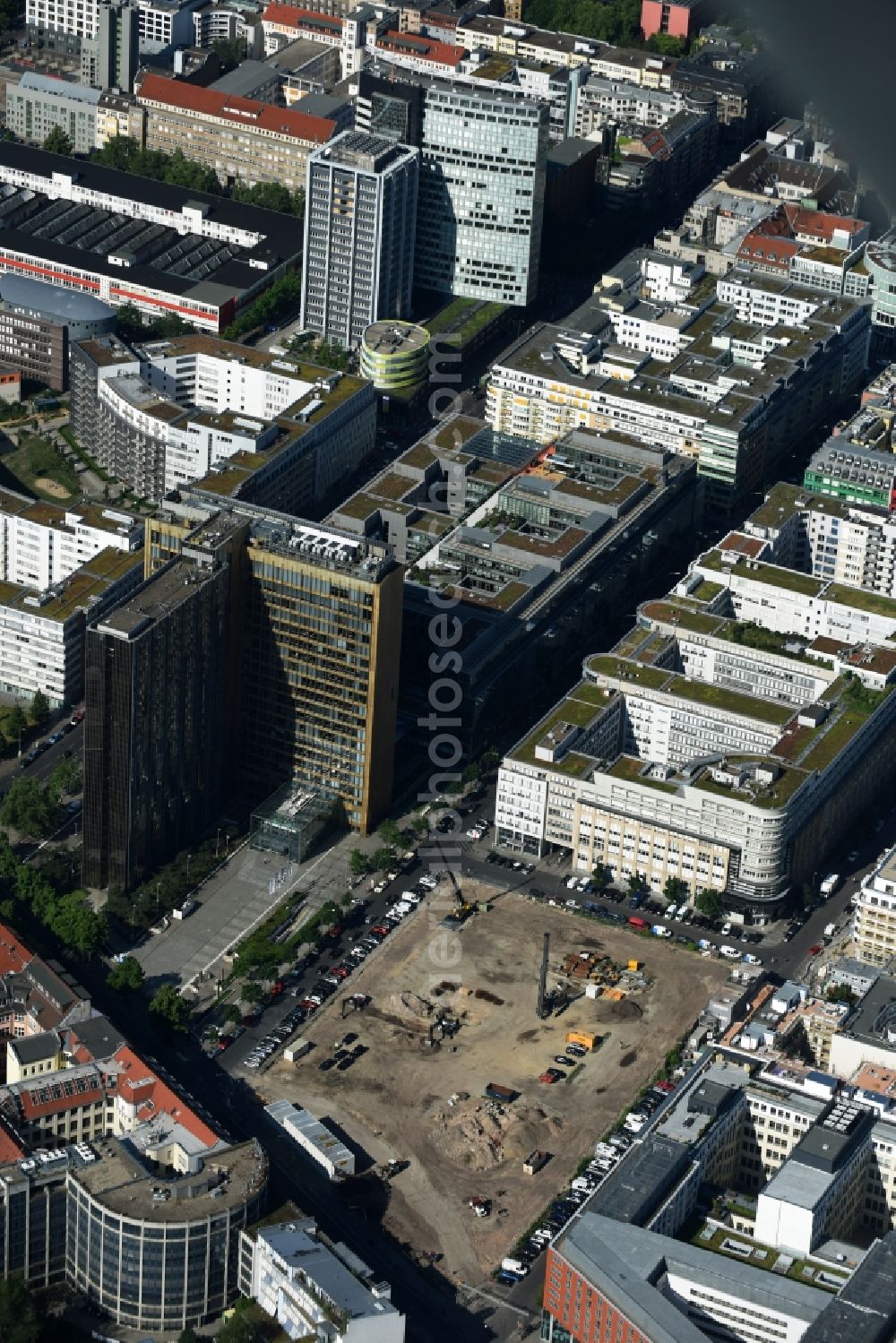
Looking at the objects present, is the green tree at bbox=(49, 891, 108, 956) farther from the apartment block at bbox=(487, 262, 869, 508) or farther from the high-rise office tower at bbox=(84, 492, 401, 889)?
the apartment block at bbox=(487, 262, 869, 508)

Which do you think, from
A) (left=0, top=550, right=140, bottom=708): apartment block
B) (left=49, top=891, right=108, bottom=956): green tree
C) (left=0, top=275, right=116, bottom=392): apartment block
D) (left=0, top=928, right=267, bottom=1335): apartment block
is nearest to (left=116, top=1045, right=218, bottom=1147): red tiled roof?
(left=0, top=928, right=267, bottom=1335): apartment block

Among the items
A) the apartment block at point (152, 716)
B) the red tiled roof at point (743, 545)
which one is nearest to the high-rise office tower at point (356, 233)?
the red tiled roof at point (743, 545)

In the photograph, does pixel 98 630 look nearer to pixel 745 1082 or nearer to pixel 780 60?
pixel 745 1082

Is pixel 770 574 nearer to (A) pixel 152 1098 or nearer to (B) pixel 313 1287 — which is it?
(A) pixel 152 1098

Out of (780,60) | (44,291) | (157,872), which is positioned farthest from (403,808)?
Answer: (780,60)

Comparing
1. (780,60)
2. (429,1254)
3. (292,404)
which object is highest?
(780,60)

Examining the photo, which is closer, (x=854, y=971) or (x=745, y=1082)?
(x=745, y=1082)

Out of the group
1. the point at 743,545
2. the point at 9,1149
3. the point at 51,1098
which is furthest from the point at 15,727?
the point at 743,545
